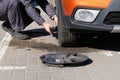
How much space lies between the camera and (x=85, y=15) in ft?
20.3

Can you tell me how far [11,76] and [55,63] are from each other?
0.75 m

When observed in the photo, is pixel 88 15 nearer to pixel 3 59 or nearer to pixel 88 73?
pixel 88 73

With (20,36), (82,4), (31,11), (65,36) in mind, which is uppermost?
(82,4)

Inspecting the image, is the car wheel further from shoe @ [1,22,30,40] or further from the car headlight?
shoe @ [1,22,30,40]

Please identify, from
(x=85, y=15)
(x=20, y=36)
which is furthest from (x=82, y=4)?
(x=20, y=36)

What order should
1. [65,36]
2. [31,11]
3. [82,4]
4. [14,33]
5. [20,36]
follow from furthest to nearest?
[14,33] → [20,36] → [31,11] → [65,36] → [82,4]

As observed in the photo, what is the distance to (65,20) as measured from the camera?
6.40 meters

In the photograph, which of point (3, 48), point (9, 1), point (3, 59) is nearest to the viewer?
point (3, 59)

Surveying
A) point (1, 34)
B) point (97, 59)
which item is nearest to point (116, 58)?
point (97, 59)

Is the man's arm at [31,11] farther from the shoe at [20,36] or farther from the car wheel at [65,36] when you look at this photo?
the shoe at [20,36]

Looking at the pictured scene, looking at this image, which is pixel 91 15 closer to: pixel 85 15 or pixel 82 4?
pixel 85 15

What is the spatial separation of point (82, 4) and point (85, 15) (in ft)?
0.58

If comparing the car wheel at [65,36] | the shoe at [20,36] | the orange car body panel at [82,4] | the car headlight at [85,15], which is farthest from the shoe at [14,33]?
the car headlight at [85,15]

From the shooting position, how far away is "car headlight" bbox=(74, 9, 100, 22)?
6141mm
